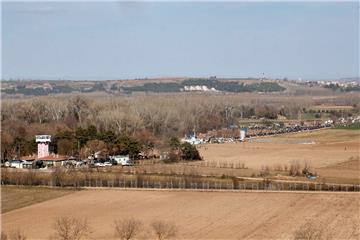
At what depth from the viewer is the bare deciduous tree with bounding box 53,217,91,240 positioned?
68.0 feet

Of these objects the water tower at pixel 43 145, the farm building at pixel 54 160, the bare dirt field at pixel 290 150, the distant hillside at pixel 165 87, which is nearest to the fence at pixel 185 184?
the farm building at pixel 54 160

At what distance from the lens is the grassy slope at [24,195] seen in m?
28.9

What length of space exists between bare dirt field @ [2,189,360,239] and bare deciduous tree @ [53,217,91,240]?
324 millimetres

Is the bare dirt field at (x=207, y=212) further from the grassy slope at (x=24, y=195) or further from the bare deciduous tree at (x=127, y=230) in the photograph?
the grassy slope at (x=24, y=195)

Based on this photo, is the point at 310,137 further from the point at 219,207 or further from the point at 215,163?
the point at 219,207

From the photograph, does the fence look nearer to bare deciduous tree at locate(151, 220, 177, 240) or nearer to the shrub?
the shrub

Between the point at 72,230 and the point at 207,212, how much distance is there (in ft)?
20.3

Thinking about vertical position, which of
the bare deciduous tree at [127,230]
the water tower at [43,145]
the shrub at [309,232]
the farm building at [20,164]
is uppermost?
the water tower at [43,145]

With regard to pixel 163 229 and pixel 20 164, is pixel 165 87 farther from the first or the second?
pixel 163 229

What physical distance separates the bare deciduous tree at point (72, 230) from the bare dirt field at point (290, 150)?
20431mm

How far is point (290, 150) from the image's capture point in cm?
5247

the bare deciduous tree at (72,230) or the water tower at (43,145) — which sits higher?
the water tower at (43,145)

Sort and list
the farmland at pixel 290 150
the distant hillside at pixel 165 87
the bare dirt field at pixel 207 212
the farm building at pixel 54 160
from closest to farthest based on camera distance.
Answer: the bare dirt field at pixel 207 212 → the farm building at pixel 54 160 → the farmland at pixel 290 150 → the distant hillside at pixel 165 87

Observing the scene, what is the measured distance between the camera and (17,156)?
4594 cm
